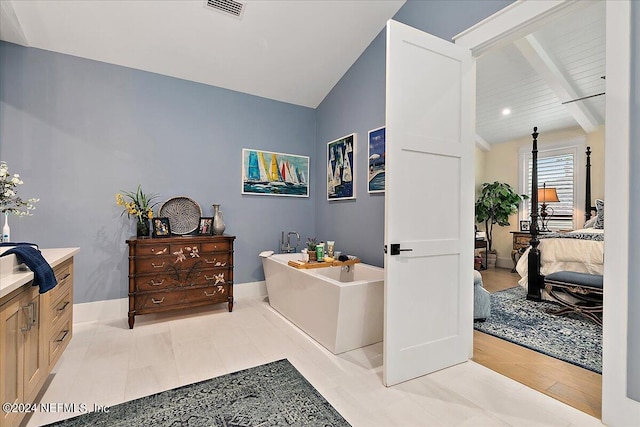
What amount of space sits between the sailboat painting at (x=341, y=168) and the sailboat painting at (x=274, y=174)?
442mm

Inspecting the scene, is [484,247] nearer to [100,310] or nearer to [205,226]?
[205,226]

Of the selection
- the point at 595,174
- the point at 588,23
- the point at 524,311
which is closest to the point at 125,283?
Answer: the point at 524,311

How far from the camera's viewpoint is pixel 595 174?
5035 millimetres

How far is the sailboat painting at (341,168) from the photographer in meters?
3.67

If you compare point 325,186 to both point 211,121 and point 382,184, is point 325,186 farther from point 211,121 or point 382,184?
point 211,121

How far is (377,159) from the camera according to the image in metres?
3.29

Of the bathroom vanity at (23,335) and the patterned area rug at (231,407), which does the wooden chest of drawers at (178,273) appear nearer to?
the bathroom vanity at (23,335)

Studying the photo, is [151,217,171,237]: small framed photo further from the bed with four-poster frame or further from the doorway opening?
the bed with four-poster frame

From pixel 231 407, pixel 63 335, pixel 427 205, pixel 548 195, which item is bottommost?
pixel 231 407

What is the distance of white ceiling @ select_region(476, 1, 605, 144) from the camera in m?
3.42

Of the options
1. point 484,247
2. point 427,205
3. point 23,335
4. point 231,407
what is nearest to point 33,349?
point 23,335

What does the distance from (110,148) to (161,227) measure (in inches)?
39.1


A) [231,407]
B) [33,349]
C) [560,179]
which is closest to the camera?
[33,349]

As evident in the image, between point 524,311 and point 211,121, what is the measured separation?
4249mm
